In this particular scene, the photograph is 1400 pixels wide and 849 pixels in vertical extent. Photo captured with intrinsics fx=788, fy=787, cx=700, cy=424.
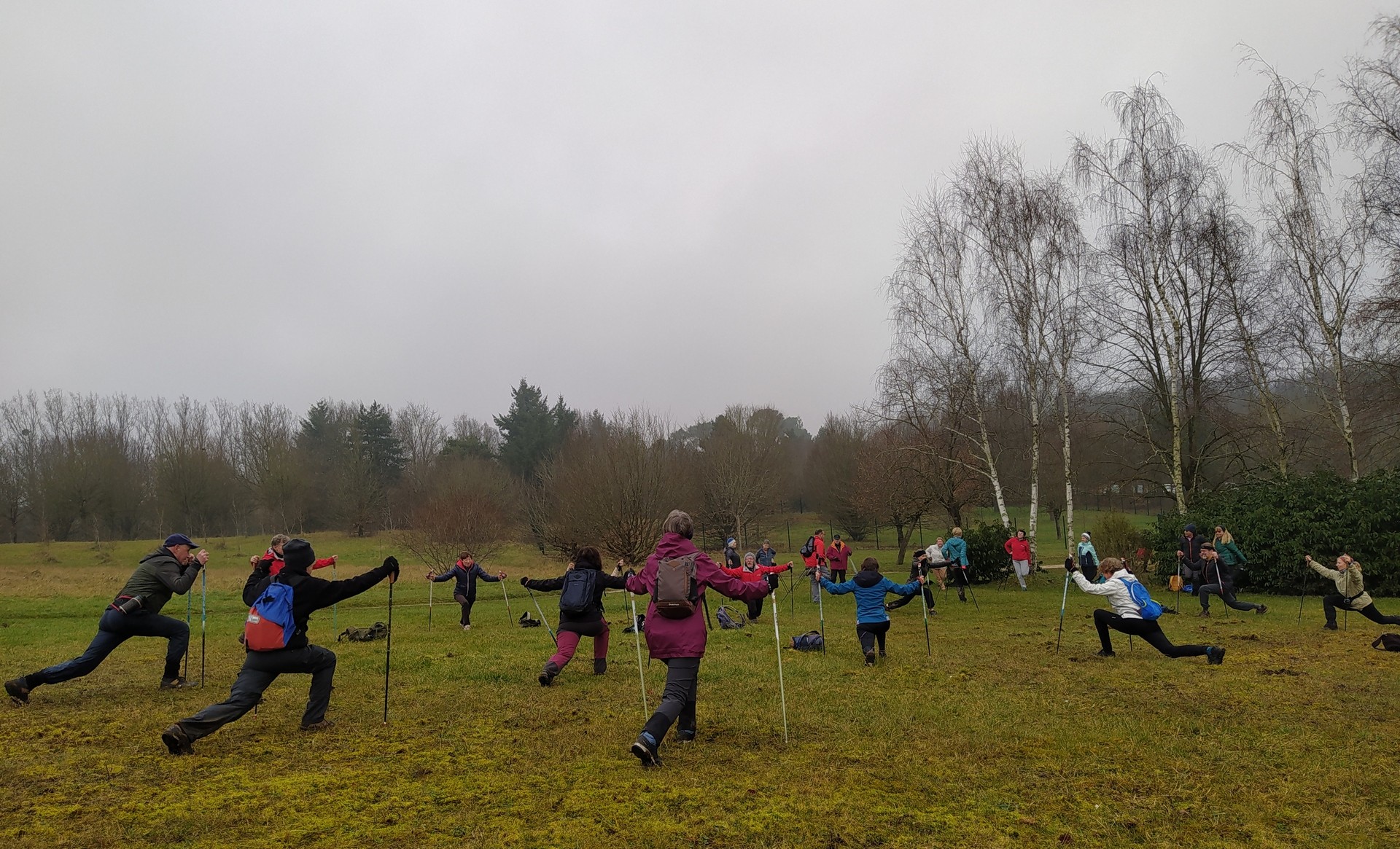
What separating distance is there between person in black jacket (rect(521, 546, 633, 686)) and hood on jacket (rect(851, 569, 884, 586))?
3.56 metres

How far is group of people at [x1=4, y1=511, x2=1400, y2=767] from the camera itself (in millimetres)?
7285

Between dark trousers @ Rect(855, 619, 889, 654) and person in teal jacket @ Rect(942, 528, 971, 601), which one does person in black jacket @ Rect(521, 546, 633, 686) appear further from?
person in teal jacket @ Rect(942, 528, 971, 601)

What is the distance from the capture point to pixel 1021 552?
82.3 feet

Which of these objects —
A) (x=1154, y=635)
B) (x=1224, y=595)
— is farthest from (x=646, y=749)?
(x=1224, y=595)

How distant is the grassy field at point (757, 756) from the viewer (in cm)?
545

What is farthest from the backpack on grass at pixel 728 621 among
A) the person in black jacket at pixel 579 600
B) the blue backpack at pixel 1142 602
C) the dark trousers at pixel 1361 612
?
the dark trousers at pixel 1361 612

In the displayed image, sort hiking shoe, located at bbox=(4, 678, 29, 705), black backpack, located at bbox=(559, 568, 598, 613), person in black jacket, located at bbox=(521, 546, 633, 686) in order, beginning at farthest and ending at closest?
black backpack, located at bbox=(559, 568, 598, 613), person in black jacket, located at bbox=(521, 546, 633, 686), hiking shoe, located at bbox=(4, 678, 29, 705)

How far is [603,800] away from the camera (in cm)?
596

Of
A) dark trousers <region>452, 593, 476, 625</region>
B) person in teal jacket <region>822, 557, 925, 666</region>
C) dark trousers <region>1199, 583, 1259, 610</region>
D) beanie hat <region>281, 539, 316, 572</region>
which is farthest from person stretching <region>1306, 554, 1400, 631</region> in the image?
dark trousers <region>452, 593, 476, 625</region>

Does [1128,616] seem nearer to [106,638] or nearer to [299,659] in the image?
[299,659]

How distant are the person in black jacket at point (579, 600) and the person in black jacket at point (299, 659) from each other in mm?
2730

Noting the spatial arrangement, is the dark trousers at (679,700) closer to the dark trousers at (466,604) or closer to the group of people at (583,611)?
the group of people at (583,611)

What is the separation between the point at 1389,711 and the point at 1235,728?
6.79 feet

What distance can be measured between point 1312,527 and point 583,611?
22273 millimetres
